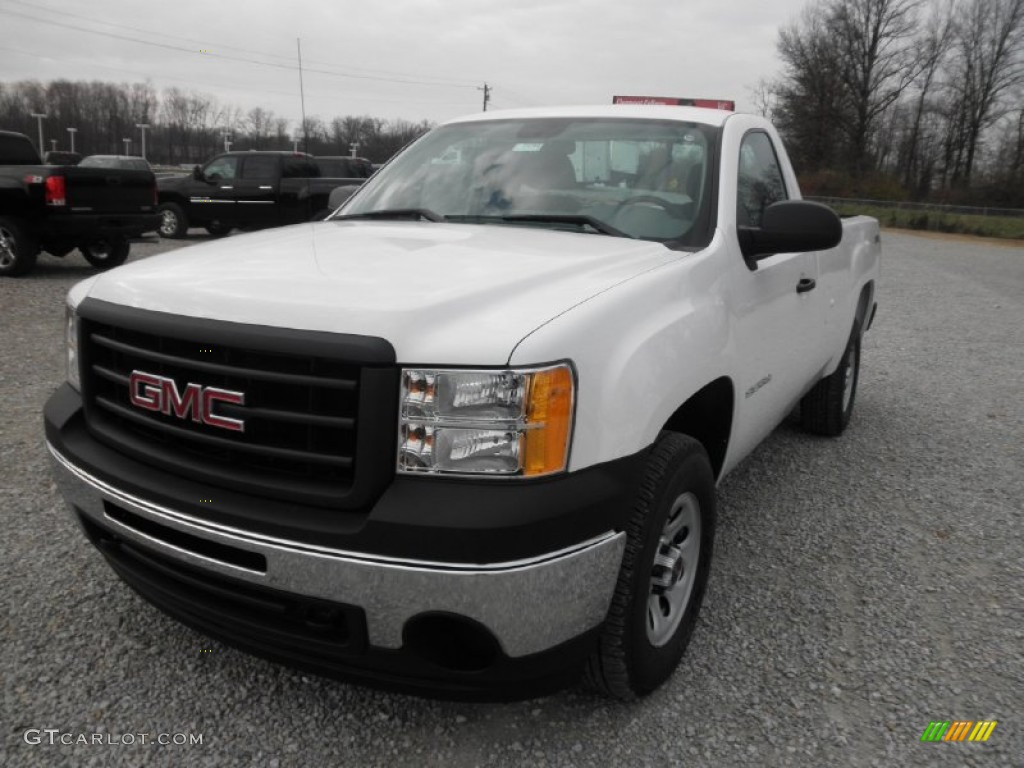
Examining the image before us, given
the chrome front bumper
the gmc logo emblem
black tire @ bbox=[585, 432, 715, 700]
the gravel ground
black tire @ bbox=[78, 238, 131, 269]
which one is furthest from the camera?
black tire @ bbox=[78, 238, 131, 269]

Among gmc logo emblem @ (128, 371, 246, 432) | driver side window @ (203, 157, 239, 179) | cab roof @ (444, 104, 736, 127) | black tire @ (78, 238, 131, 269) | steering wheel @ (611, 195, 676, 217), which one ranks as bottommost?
black tire @ (78, 238, 131, 269)

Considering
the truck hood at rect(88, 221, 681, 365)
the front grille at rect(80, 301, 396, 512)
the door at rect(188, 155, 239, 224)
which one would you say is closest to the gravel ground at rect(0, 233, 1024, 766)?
the front grille at rect(80, 301, 396, 512)

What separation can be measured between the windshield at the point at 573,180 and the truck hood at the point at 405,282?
0.22 metres

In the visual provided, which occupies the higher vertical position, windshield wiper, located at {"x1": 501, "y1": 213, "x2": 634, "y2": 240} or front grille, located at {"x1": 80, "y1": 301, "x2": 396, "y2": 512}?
windshield wiper, located at {"x1": 501, "y1": 213, "x2": 634, "y2": 240}

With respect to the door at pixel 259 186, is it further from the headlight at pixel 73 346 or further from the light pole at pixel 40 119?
the light pole at pixel 40 119

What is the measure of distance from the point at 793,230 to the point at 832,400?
239 cm

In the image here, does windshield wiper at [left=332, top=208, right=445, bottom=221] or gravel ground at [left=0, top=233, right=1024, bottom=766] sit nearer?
gravel ground at [left=0, top=233, right=1024, bottom=766]

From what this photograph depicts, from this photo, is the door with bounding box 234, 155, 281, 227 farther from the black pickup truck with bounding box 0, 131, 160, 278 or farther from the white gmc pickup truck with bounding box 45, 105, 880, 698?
the white gmc pickup truck with bounding box 45, 105, 880, 698

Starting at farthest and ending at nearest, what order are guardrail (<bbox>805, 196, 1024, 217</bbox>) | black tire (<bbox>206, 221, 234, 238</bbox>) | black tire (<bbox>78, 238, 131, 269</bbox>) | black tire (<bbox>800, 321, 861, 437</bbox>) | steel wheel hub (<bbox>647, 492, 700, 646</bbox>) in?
guardrail (<bbox>805, 196, 1024, 217</bbox>) < black tire (<bbox>206, 221, 234, 238</bbox>) < black tire (<bbox>78, 238, 131, 269</bbox>) < black tire (<bbox>800, 321, 861, 437</bbox>) < steel wheel hub (<bbox>647, 492, 700, 646</bbox>)

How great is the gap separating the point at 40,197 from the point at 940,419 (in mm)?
9996

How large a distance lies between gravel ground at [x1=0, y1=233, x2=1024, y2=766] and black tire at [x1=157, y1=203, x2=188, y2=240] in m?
12.8

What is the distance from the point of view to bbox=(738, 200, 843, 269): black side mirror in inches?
113

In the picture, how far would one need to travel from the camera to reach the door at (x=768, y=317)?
2914mm

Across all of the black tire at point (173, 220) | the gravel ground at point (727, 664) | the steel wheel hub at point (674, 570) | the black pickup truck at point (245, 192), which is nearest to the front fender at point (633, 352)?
the steel wheel hub at point (674, 570)
